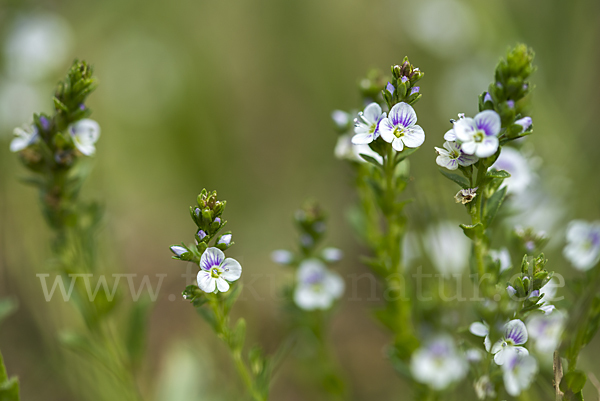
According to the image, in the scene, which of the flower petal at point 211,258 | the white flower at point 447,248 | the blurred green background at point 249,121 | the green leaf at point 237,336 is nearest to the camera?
the flower petal at point 211,258

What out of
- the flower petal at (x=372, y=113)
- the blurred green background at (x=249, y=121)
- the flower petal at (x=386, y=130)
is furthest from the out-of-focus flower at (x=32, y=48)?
the flower petal at (x=386, y=130)

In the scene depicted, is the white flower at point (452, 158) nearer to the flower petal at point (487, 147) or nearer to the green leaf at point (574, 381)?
the flower petal at point (487, 147)

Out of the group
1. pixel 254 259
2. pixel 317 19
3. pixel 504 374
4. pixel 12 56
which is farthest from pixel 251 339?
pixel 317 19

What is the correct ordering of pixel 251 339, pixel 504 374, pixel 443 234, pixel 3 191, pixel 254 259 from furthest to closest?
1. pixel 254 259
2. pixel 3 191
3. pixel 251 339
4. pixel 443 234
5. pixel 504 374

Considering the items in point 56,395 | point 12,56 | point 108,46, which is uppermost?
point 108,46

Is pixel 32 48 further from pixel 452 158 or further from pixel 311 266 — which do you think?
pixel 452 158

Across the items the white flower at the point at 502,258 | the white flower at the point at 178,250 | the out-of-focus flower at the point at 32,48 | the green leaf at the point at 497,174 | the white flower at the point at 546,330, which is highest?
the out-of-focus flower at the point at 32,48

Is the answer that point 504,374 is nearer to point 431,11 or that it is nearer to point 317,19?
point 431,11
